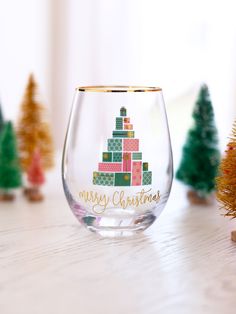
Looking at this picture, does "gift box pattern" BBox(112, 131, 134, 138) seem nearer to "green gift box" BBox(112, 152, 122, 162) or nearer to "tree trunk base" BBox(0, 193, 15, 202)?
"green gift box" BBox(112, 152, 122, 162)

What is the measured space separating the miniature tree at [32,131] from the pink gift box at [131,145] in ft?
1.63

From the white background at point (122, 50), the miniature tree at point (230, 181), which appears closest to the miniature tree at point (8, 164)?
the miniature tree at point (230, 181)

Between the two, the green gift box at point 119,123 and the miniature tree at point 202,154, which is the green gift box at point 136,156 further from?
the miniature tree at point 202,154

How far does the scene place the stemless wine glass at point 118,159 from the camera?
90cm

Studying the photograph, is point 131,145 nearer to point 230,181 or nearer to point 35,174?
point 230,181

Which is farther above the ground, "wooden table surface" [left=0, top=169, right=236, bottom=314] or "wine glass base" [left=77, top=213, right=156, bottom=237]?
"wine glass base" [left=77, top=213, right=156, bottom=237]

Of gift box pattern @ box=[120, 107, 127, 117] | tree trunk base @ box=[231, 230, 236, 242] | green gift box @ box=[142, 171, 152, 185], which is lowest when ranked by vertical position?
tree trunk base @ box=[231, 230, 236, 242]

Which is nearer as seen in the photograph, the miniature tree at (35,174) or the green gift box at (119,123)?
the green gift box at (119,123)

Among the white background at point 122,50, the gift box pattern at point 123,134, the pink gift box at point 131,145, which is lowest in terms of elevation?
the pink gift box at point 131,145

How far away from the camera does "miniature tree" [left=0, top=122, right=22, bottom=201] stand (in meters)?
1.23

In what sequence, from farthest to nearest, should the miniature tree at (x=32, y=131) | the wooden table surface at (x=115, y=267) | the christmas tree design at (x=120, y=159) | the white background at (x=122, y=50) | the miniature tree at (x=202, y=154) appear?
the white background at (x=122, y=50) → the miniature tree at (x=32, y=131) → the miniature tree at (x=202, y=154) → the christmas tree design at (x=120, y=159) → the wooden table surface at (x=115, y=267)

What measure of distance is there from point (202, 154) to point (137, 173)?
331 mm

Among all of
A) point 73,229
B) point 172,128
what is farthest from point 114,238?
point 172,128

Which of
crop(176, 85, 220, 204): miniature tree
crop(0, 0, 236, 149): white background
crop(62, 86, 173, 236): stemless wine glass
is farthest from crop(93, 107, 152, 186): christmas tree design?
crop(0, 0, 236, 149): white background
